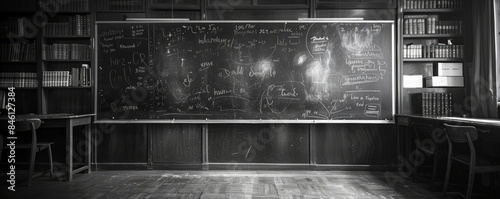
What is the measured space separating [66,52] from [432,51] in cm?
532

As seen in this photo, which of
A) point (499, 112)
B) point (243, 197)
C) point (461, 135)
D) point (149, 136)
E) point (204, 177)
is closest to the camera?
point (461, 135)

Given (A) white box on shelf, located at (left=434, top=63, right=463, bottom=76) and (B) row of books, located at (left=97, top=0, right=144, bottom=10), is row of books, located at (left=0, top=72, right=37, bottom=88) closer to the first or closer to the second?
(B) row of books, located at (left=97, top=0, right=144, bottom=10)

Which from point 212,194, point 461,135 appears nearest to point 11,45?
point 212,194

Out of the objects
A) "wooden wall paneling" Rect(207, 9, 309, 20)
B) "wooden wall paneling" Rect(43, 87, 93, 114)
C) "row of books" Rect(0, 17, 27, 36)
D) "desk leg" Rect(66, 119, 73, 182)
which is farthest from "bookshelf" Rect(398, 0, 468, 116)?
"row of books" Rect(0, 17, 27, 36)

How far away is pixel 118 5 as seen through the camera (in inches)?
199

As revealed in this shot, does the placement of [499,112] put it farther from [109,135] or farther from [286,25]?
[109,135]

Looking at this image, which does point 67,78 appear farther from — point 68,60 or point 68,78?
point 68,60

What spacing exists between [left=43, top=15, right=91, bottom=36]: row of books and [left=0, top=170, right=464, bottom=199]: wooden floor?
2.08 meters

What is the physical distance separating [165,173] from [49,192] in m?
1.44

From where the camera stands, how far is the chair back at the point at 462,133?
3164mm

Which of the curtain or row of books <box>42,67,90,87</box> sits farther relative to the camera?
row of books <box>42,67,90,87</box>

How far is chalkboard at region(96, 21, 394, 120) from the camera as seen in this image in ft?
16.0

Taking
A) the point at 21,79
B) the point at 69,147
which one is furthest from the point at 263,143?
the point at 21,79

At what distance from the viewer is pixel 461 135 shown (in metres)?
3.24
